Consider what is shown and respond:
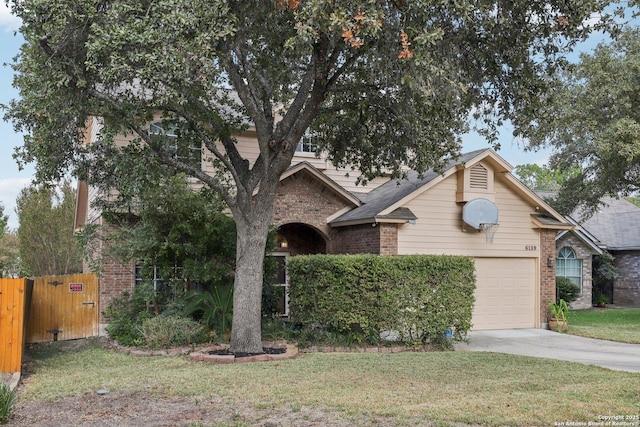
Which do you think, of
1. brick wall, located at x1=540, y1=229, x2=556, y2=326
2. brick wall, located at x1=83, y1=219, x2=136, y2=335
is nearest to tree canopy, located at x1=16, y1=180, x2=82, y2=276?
brick wall, located at x1=83, y1=219, x2=136, y2=335

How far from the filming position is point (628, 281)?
2898 cm

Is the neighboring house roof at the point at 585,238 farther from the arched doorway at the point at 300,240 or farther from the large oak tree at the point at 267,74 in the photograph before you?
the large oak tree at the point at 267,74

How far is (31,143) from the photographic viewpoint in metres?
11.8

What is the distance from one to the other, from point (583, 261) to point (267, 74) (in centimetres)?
1963

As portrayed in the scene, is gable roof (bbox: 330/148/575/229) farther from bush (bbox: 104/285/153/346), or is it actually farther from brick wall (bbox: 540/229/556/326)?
bush (bbox: 104/285/153/346)

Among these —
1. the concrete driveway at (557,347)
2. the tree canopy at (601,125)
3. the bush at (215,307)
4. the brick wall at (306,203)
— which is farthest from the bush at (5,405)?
the tree canopy at (601,125)

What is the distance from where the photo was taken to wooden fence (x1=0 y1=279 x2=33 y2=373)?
402 inches

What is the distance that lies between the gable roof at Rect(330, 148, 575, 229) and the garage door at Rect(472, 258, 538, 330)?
149 centimetres

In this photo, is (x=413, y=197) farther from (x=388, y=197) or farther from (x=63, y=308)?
(x=63, y=308)

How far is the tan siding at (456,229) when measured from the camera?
17.0 metres

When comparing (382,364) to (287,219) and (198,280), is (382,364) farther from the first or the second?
(287,219)

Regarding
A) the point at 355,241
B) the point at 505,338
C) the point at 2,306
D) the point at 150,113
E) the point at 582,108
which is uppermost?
the point at 582,108

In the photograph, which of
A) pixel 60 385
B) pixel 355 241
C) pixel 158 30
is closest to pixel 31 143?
pixel 158 30

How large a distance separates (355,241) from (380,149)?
151 inches
